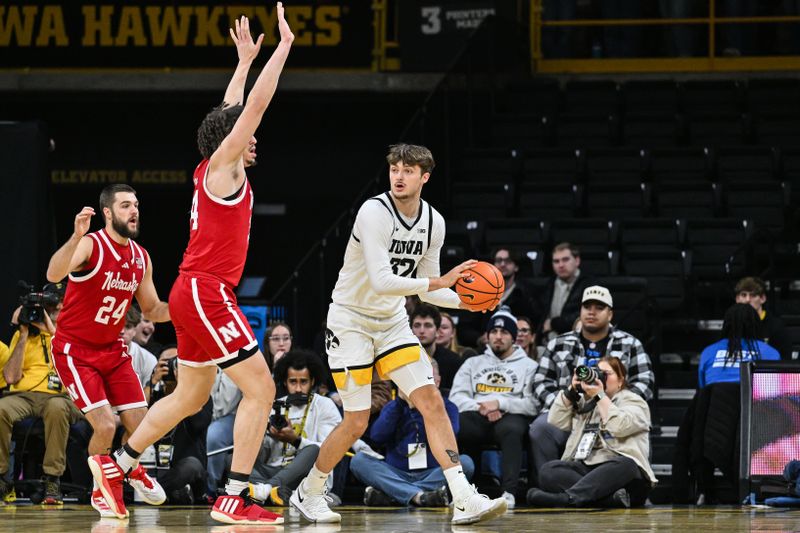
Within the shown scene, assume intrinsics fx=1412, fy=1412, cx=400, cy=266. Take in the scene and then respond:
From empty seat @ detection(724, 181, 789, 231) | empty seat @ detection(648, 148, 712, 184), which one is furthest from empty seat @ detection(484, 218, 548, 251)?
empty seat @ detection(724, 181, 789, 231)

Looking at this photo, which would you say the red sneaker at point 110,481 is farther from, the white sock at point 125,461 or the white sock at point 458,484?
the white sock at point 458,484

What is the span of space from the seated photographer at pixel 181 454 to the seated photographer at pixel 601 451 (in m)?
2.52

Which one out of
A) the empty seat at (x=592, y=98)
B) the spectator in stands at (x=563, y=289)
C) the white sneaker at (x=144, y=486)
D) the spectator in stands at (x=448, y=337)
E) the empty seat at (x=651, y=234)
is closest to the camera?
the white sneaker at (x=144, y=486)

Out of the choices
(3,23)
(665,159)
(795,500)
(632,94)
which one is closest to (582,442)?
(795,500)

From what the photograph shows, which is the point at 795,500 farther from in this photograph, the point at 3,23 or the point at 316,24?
the point at 3,23

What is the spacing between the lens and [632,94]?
17.3m

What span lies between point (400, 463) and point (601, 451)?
5.00 ft

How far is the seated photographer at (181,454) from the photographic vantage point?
1046 cm

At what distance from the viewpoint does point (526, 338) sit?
466 inches

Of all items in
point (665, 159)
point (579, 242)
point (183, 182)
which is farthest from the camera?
point (183, 182)

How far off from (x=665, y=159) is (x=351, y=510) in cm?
758

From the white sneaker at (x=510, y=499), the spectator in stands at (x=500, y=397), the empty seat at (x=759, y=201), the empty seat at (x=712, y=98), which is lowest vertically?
the white sneaker at (x=510, y=499)

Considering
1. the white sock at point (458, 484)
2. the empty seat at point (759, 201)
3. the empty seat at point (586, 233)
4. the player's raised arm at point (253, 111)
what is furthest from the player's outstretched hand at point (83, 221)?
the empty seat at point (759, 201)

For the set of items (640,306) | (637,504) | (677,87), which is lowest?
(637,504)
